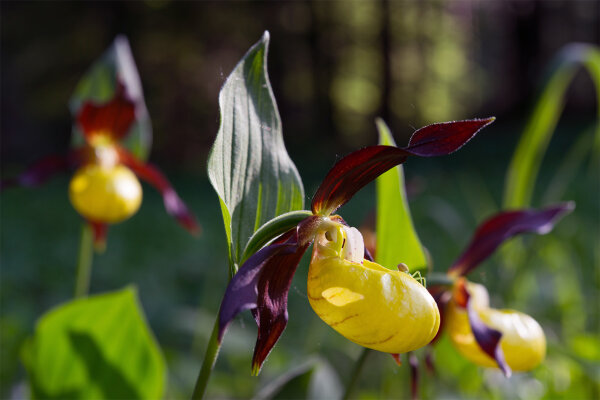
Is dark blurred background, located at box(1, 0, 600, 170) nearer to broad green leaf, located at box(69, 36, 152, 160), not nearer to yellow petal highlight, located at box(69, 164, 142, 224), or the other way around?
broad green leaf, located at box(69, 36, 152, 160)

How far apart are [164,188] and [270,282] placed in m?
0.91

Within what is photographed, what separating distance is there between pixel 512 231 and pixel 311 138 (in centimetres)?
768

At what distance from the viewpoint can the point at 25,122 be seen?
20.7 feet

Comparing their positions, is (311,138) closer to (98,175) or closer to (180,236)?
(180,236)

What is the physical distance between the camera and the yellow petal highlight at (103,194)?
1362 mm

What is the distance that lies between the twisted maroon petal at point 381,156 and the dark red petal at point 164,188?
2.60 ft

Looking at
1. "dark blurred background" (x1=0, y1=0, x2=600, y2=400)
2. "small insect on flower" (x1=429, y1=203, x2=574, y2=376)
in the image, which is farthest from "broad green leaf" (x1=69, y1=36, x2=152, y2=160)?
"small insect on flower" (x1=429, y1=203, x2=574, y2=376)

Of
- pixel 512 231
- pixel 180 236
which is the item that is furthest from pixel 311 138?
pixel 512 231

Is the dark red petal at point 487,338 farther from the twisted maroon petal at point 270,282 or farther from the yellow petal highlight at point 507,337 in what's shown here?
the twisted maroon petal at point 270,282

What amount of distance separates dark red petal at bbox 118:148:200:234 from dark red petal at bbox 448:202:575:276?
0.70 meters

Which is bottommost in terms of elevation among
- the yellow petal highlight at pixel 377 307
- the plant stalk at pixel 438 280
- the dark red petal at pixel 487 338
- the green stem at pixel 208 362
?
the dark red petal at pixel 487 338

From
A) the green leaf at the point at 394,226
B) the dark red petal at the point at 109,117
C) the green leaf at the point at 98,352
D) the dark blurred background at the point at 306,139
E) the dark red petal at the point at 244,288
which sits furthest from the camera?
the dark blurred background at the point at 306,139

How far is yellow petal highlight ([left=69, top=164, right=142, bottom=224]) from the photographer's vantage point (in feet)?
4.47

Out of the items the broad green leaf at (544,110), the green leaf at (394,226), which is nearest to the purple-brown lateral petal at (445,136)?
the green leaf at (394,226)
